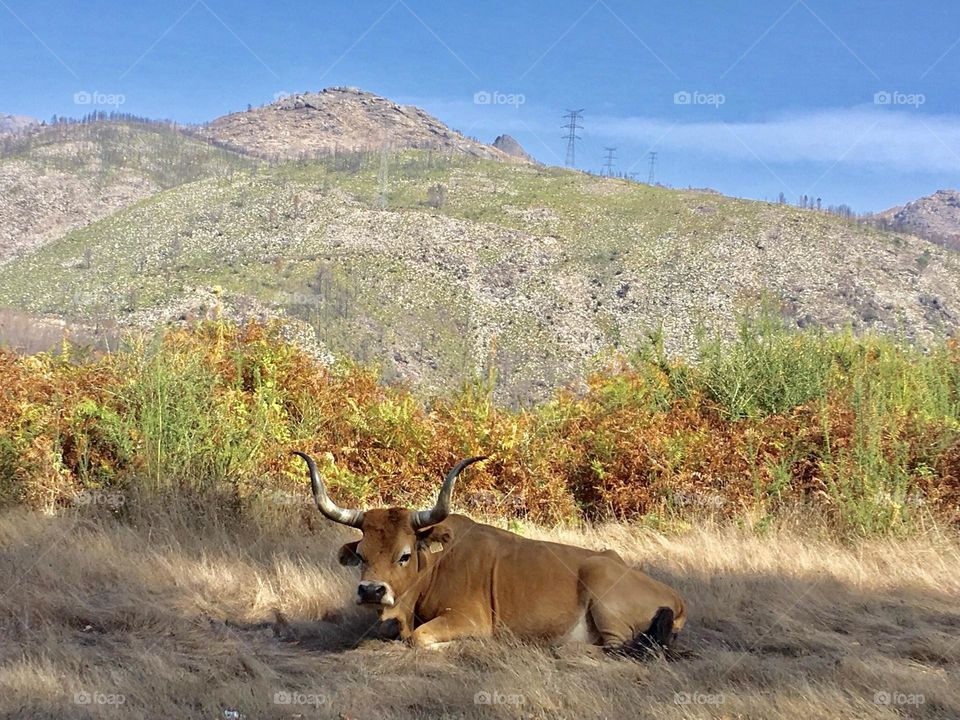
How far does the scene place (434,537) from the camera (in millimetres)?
6438

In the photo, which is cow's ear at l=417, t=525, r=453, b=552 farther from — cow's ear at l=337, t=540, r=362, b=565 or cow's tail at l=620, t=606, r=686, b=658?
cow's tail at l=620, t=606, r=686, b=658

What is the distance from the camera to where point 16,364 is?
11641mm

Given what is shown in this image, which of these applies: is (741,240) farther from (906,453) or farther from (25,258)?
(906,453)

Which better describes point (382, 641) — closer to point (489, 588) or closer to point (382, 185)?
point (489, 588)

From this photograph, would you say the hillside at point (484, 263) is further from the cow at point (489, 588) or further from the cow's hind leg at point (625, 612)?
the cow's hind leg at point (625, 612)

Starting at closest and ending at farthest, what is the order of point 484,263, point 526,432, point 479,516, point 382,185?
point 479,516
point 526,432
point 484,263
point 382,185

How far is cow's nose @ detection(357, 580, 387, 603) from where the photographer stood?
6.01 meters

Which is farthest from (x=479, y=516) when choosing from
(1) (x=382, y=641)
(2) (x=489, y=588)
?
(1) (x=382, y=641)

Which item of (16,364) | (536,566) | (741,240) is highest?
(741,240)

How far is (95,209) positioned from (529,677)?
200 meters

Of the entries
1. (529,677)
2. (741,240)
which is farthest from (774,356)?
(741,240)

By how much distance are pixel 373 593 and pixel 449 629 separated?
27.0 inches

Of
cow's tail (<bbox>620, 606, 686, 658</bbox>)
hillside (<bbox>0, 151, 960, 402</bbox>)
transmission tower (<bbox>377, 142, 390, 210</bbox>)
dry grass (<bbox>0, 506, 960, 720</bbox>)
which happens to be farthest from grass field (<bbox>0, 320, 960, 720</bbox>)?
transmission tower (<bbox>377, 142, 390, 210</bbox>)

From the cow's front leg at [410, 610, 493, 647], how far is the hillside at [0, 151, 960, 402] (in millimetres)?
80006
